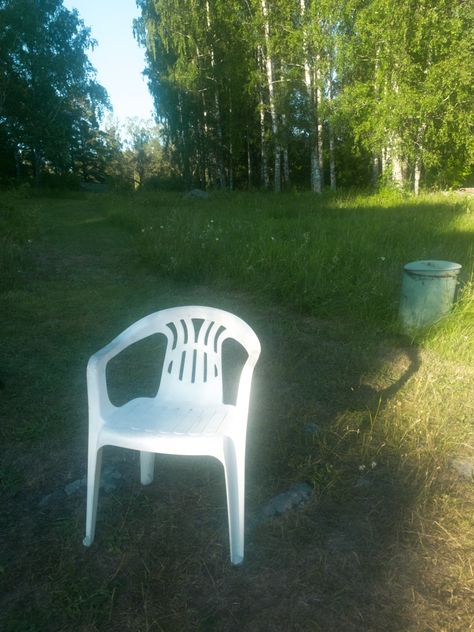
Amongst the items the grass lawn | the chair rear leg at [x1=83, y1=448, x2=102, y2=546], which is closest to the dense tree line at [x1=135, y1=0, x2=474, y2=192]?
the grass lawn

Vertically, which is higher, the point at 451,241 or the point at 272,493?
the point at 451,241

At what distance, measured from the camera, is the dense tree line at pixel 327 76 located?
38.8 ft

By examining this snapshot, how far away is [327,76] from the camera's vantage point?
1421 centimetres

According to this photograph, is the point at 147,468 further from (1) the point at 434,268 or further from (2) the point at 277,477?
(1) the point at 434,268

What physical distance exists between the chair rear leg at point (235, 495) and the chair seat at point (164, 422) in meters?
0.09

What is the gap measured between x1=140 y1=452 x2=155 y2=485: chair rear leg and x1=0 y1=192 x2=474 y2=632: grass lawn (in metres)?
0.05

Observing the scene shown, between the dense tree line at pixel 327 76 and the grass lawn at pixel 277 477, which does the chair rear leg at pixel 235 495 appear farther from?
the dense tree line at pixel 327 76

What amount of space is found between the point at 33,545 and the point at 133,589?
0.52 meters

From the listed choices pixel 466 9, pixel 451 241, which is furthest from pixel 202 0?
pixel 451 241

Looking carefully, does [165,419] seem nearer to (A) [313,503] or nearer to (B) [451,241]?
(A) [313,503]

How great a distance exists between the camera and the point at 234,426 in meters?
1.82

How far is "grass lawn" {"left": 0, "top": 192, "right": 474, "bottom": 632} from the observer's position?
1695 mm

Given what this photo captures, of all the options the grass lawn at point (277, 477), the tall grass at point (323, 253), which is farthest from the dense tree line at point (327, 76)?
the grass lawn at point (277, 477)

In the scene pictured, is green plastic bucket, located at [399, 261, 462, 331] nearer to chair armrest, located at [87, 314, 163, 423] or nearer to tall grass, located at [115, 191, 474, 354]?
tall grass, located at [115, 191, 474, 354]
